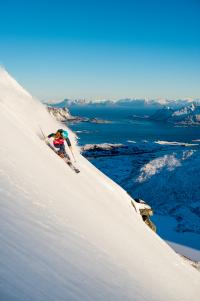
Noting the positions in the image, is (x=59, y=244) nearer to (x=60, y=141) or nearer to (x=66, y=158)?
(x=66, y=158)

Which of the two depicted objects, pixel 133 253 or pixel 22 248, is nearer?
pixel 22 248

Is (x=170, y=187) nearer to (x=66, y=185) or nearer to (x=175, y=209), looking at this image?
(x=175, y=209)

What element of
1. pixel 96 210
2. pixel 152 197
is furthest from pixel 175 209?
pixel 96 210

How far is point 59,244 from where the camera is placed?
596 centimetres

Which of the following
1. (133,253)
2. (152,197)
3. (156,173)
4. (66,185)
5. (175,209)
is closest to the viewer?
(133,253)

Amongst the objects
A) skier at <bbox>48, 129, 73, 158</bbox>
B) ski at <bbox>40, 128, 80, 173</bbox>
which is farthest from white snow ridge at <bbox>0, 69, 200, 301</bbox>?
skier at <bbox>48, 129, 73, 158</bbox>

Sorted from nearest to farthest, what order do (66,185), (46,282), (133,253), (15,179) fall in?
(46,282)
(15,179)
(133,253)
(66,185)

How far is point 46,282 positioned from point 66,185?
18.0 feet

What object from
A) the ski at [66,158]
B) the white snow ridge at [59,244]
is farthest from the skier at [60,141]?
the white snow ridge at [59,244]

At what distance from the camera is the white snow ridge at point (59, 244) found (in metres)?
4.71

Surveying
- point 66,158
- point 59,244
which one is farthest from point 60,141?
point 59,244

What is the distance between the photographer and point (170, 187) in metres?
62.0

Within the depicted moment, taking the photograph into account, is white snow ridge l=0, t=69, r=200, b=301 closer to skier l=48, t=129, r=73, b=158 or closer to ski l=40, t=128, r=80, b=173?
ski l=40, t=128, r=80, b=173

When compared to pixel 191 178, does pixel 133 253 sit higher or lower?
higher
